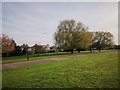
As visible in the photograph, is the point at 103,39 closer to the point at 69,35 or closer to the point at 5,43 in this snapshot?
the point at 69,35

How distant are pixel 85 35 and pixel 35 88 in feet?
117

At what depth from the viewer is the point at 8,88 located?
670cm

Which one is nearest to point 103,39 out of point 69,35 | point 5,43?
point 69,35

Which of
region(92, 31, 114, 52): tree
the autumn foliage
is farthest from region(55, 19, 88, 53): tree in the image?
region(92, 31, 114, 52): tree

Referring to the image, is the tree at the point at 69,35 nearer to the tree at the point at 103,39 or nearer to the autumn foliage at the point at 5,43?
the autumn foliage at the point at 5,43

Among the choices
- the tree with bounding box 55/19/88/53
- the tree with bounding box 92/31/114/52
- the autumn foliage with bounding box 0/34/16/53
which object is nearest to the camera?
the autumn foliage with bounding box 0/34/16/53

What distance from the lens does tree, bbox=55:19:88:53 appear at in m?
39.3

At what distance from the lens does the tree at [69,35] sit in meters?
39.3

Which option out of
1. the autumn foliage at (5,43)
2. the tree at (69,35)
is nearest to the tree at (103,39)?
the tree at (69,35)

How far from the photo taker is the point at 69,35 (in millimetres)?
39875

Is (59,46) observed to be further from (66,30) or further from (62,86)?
(62,86)

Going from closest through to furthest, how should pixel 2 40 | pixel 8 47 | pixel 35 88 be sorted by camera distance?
pixel 35 88
pixel 2 40
pixel 8 47

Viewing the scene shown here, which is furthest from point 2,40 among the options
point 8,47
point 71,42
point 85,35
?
point 85,35

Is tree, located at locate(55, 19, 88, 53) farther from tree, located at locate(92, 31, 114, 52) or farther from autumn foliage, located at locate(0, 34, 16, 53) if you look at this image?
tree, located at locate(92, 31, 114, 52)
